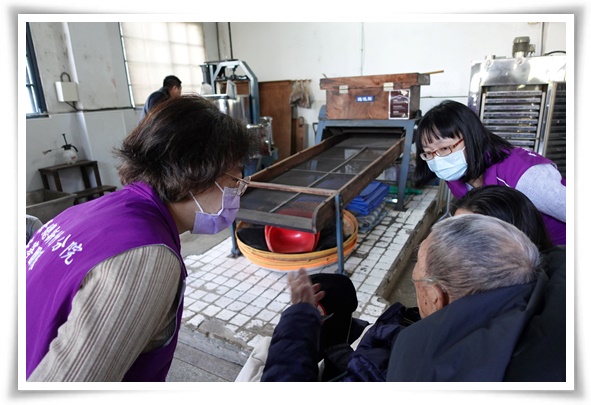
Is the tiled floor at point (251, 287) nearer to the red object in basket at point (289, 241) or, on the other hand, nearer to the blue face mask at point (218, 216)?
the red object in basket at point (289, 241)

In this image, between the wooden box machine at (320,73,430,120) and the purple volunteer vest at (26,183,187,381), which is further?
the wooden box machine at (320,73,430,120)

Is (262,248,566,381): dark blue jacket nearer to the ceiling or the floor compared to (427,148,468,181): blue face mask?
nearer to the floor

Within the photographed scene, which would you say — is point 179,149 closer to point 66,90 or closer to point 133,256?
point 133,256

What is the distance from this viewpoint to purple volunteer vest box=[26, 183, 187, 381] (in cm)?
74

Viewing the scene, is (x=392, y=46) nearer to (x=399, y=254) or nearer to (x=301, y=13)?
(x=399, y=254)

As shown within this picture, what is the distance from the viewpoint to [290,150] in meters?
7.32

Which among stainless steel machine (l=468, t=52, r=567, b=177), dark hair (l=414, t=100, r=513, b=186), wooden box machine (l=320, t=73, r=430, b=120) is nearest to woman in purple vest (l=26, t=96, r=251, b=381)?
dark hair (l=414, t=100, r=513, b=186)

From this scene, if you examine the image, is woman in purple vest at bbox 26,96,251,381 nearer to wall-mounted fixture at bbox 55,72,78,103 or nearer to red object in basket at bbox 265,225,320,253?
red object in basket at bbox 265,225,320,253

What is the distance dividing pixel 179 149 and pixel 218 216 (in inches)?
11.5

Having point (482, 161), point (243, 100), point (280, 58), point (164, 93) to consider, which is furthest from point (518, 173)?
point (280, 58)

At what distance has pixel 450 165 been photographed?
70.6 inches

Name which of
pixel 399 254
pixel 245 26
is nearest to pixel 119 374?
pixel 399 254

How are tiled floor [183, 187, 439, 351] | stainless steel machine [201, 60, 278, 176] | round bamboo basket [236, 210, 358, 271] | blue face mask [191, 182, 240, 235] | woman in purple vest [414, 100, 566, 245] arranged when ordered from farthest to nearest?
stainless steel machine [201, 60, 278, 176] → round bamboo basket [236, 210, 358, 271] → tiled floor [183, 187, 439, 351] → woman in purple vest [414, 100, 566, 245] → blue face mask [191, 182, 240, 235]

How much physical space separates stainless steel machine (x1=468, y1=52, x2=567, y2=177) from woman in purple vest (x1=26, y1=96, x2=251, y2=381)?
148 inches
